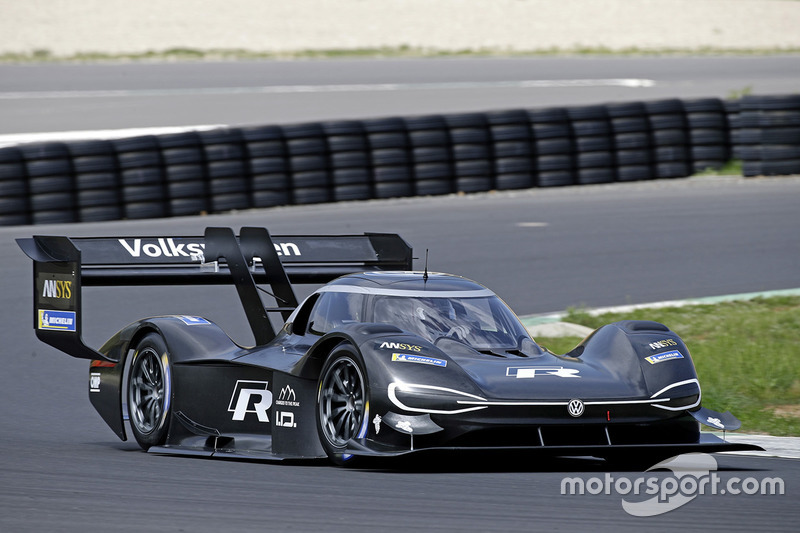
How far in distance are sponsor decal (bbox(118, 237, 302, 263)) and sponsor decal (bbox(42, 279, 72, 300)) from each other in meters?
0.61

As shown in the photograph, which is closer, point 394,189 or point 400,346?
point 400,346

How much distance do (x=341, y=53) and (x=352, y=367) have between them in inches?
1279

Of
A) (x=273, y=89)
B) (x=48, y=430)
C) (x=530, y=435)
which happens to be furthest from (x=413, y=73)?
(x=530, y=435)

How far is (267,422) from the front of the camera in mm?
7289

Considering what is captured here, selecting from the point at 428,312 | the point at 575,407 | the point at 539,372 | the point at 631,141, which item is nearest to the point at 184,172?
the point at 631,141

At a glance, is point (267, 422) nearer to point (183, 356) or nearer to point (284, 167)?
point (183, 356)

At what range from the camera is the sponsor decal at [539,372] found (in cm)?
672

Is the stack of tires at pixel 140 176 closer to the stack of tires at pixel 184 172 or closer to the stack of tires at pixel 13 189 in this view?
the stack of tires at pixel 184 172

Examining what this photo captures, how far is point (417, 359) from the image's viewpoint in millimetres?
6543

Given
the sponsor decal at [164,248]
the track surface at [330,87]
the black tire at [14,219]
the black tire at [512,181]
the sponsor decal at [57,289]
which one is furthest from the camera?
the track surface at [330,87]

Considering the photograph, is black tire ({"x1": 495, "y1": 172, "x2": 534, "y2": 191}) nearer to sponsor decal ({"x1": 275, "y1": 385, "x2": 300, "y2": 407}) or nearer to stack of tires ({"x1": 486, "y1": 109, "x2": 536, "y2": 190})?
stack of tires ({"x1": 486, "y1": 109, "x2": 536, "y2": 190})

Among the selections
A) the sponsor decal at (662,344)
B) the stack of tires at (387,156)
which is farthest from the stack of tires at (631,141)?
the sponsor decal at (662,344)

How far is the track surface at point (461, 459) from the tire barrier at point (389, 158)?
322mm

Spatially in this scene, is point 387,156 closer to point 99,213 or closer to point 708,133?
point 99,213
